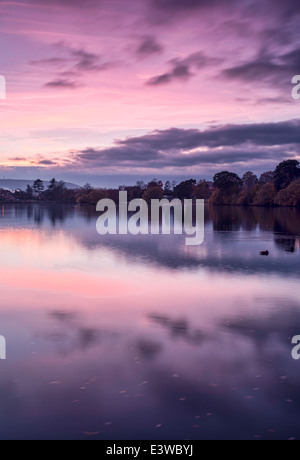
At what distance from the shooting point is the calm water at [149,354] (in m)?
10.6

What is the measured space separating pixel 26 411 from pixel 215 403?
478cm

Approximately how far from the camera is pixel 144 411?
11.0 m

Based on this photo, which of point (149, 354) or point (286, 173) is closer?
point (149, 354)

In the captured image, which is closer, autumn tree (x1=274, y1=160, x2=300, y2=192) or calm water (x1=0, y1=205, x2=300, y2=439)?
calm water (x1=0, y1=205, x2=300, y2=439)

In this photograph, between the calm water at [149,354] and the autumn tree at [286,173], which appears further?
the autumn tree at [286,173]

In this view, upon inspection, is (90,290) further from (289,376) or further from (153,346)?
(289,376)

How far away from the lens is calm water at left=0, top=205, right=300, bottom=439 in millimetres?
10570

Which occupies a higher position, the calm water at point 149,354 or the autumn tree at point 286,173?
the autumn tree at point 286,173

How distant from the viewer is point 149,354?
586 inches

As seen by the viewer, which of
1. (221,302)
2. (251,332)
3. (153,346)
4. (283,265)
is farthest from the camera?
(283,265)

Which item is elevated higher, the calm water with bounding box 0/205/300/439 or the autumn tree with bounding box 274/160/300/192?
the autumn tree with bounding box 274/160/300/192

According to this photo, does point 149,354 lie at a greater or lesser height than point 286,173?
lesser

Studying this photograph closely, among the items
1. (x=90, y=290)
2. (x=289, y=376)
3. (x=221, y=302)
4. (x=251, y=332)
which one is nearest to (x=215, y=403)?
(x=289, y=376)
